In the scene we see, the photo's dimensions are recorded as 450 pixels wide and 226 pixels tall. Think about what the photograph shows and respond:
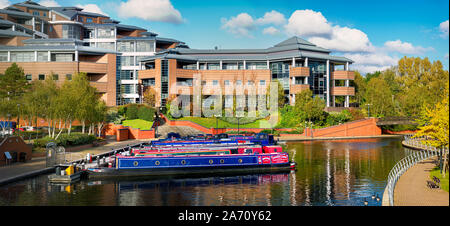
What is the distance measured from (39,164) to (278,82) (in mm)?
53471

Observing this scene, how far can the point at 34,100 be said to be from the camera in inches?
1849

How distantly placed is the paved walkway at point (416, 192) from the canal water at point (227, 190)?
5.73 ft

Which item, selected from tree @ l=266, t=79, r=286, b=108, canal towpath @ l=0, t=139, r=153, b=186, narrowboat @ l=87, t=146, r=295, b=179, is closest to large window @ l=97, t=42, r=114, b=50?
tree @ l=266, t=79, r=286, b=108

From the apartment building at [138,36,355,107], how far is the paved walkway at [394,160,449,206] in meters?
55.6

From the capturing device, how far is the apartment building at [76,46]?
78188 mm

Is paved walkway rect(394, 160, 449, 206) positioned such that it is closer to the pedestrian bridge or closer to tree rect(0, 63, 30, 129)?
the pedestrian bridge

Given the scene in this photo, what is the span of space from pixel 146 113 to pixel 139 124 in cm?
378

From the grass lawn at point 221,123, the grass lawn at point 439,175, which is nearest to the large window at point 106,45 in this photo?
the grass lawn at point 221,123

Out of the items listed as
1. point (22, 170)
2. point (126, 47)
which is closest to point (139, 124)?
point (126, 47)

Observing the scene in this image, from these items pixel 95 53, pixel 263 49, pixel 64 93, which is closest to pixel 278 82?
pixel 263 49

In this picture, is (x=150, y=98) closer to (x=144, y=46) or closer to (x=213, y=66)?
(x=213, y=66)

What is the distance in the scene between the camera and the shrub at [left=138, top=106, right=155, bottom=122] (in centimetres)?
7194

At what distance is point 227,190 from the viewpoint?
29312 millimetres

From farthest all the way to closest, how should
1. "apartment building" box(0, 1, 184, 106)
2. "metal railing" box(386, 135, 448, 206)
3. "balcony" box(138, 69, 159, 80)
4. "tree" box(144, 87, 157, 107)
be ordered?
"balcony" box(138, 69, 159, 80), "tree" box(144, 87, 157, 107), "apartment building" box(0, 1, 184, 106), "metal railing" box(386, 135, 448, 206)
